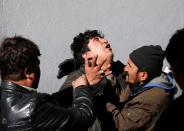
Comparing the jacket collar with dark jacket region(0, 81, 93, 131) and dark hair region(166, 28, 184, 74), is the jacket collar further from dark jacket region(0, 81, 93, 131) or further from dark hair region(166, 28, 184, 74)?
dark hair region(166, 28, 184, 74)

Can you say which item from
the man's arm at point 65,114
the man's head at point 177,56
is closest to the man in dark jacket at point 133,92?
the man's arm at point 65,114

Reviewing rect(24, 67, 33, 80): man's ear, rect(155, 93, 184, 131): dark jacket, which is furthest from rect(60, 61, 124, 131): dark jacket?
rect(155, 93, 184, 131): dark jacket

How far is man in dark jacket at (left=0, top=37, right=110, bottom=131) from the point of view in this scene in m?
1.39

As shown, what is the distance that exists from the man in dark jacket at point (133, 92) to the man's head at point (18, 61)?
783mm

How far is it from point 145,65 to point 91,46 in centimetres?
62

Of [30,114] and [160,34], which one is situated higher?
[160,34]

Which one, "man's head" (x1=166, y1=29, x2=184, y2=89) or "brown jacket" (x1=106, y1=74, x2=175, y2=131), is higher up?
"man's head" (x1=166, y1=29, x2=184, y2=89)

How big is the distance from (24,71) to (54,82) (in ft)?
5.00

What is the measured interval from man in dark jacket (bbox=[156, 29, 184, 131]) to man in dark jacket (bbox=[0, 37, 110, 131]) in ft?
A: 1.68

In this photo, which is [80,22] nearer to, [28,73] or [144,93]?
[144,93]

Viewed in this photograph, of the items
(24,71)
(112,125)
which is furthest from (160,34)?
(24,71)

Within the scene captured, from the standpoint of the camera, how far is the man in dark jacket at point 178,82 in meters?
1.27

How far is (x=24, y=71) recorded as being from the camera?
154 cm

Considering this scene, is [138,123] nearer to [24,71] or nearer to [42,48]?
[24,71]
